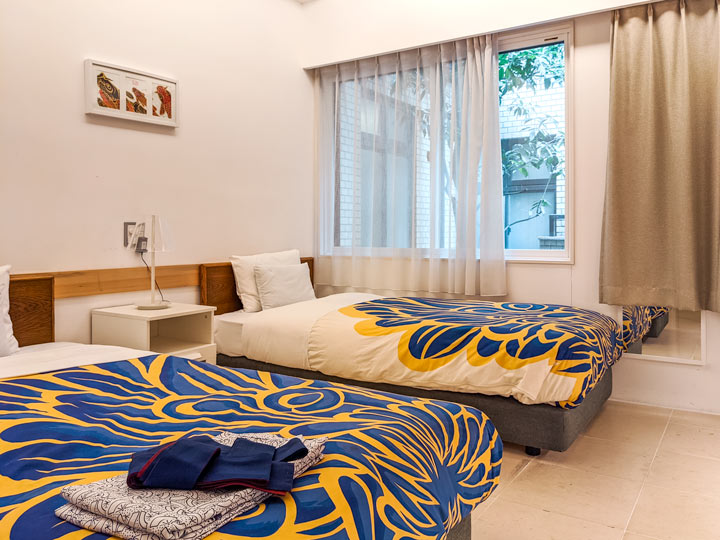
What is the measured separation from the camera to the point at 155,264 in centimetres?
345

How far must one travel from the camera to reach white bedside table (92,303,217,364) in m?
2.93

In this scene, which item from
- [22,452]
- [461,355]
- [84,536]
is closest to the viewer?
[84,536]

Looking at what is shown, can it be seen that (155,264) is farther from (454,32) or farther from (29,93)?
(454,32)

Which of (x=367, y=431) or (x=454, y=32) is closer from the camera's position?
(x=367, y=431)

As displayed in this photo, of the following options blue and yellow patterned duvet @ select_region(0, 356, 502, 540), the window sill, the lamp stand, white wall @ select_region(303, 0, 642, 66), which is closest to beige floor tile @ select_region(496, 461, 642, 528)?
blue and yellow patterned duvet @ select_region(0, 356, 502, 540)

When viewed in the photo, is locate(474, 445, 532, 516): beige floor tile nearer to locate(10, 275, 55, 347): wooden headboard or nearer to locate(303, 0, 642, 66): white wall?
locate(10, 275, 55, 347): wooden headboard

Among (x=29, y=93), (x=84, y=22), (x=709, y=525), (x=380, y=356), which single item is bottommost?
(x=709, y=525)

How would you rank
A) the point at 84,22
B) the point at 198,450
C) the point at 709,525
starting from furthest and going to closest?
the point at 84,22 < the point at 709,525 < the point at 198,450

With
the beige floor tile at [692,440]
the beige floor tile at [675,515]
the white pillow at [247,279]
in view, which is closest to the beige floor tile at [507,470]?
the beige floor tile at [675,515]

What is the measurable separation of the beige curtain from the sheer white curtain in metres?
0.75

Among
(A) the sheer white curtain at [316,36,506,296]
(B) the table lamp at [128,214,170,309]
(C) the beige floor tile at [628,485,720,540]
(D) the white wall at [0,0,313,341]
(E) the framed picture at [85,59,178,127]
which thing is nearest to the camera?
(C) the beige floor tile at [628,485,720,540]

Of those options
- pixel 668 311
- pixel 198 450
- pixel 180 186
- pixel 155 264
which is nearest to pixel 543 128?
pixel 668 311

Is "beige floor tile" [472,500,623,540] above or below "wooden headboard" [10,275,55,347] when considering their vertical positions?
below

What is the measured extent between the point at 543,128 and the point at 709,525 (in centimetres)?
252
